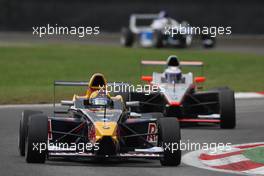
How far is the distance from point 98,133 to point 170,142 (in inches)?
36.7

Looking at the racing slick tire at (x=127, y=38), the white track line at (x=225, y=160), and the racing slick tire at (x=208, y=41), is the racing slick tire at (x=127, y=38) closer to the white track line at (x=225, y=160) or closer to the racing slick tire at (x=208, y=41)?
the racing slick tire at (x=208, y=41)

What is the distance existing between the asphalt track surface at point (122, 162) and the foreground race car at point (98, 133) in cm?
17

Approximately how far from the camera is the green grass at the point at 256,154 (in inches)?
547

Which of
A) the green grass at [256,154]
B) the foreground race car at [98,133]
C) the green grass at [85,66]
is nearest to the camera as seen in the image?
the foreground race car at [98,133]

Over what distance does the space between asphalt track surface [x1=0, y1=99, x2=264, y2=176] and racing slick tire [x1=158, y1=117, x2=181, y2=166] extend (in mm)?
113

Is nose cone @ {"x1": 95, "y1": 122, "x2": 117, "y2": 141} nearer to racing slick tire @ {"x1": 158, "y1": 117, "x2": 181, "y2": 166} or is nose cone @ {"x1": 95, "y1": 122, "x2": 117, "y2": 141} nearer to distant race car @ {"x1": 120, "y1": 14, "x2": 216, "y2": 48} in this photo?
racing slick tire @ {"x1": 158, "y1": 117, "x2": 181, "y2": 166}

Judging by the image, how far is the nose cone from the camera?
13.3 m

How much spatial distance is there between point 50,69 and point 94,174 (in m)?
21.4

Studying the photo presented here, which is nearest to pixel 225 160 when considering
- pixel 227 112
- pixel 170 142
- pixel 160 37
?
pixel 170 142

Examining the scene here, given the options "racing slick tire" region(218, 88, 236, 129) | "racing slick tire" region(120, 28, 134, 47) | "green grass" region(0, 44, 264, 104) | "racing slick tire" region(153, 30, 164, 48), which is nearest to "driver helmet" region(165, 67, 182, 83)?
"racing slick tire" region(218, 88, 236, 129)

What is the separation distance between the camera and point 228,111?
1841 centimetres

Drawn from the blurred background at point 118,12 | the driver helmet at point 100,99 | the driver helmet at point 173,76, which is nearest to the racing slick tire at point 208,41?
the blurred background at point 118,12

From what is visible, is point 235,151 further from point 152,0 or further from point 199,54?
point 152,0

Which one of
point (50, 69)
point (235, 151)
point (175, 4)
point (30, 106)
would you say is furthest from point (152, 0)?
point (235, 151)
